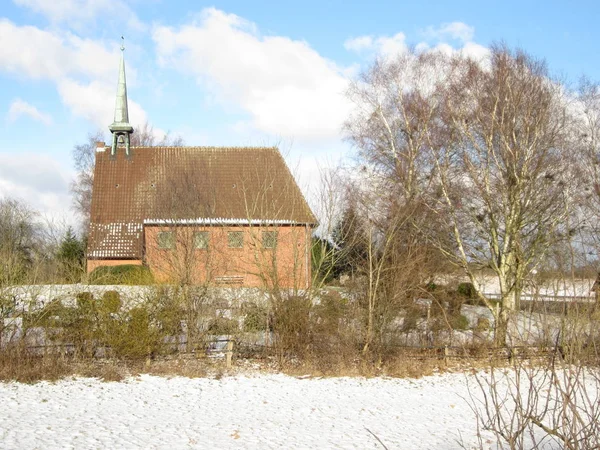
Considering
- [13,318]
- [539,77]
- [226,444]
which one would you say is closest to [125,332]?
[13,318]

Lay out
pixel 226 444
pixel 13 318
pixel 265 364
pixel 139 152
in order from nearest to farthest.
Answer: pixel 226 444 < pixel 13 318 < pixel 265 364 < pixel 139 152

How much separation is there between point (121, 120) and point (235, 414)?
82.0 feet

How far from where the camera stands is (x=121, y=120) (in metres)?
32.8

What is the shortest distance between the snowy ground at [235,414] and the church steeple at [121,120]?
19363mm

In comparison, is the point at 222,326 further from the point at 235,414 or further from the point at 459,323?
the point at 459,323

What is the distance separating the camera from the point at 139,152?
29.8 m

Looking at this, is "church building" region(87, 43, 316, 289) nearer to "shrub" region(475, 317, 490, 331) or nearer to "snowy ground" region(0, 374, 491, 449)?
"snowy ground" region(0, 374, 491, 449)

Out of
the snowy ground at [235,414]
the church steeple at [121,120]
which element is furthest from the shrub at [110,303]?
the church steeple at [121,120]

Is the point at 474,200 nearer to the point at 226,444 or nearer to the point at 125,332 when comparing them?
the point at 125,332

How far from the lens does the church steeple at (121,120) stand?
3062 cm

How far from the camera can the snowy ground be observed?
30.3ft

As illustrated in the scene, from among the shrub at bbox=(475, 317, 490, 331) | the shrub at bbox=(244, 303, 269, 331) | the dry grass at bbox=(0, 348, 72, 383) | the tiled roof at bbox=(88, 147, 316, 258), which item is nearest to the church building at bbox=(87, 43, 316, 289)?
the tiled roof at bbox=(88, 147, 316, 258)

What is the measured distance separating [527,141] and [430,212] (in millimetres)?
3926

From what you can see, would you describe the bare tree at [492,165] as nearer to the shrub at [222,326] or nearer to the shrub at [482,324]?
the shrub at [482,324]
